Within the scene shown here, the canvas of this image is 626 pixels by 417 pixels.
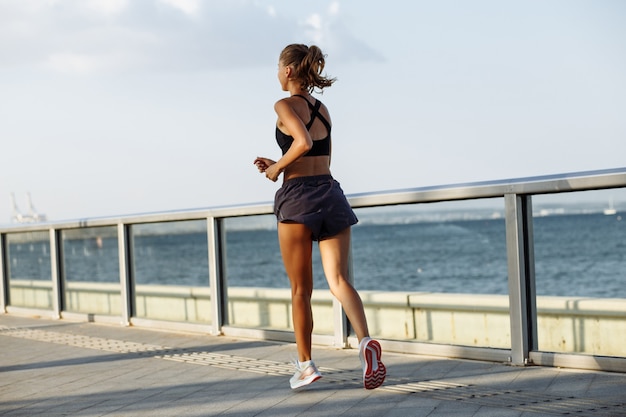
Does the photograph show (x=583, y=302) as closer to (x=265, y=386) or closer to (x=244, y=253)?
(x=265, y=386)

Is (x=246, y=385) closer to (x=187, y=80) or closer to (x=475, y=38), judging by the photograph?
(x=187, y=80)

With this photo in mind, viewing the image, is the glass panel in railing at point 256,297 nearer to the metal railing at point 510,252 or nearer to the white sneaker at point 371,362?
the metal railing at point 510,252

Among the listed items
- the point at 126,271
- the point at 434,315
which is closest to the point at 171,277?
the point at 126,271

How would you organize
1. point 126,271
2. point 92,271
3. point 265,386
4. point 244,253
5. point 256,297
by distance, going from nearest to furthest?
point 265,386 → point 244,253 → point 256,297 → point 126,271 → point 92,271

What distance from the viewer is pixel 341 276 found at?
4152 mm

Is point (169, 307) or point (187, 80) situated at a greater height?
point (187, 80)

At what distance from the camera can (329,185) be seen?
13.6 ft

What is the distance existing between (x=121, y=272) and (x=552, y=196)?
14.8 ft

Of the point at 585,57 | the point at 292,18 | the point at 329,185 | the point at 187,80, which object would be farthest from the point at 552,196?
the point at 585,57

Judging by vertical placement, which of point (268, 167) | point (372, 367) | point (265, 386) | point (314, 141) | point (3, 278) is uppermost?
point (314, 141)

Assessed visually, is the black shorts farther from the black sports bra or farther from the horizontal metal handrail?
the horizontal metal handrail

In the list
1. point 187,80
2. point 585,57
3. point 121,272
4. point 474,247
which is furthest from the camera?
point 585,57

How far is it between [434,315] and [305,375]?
120cm

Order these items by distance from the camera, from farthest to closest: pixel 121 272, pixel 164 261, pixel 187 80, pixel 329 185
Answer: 1. pixel 187 80
2. pixel 164 261
3. pixel 121 272
4. pixel 329 185
